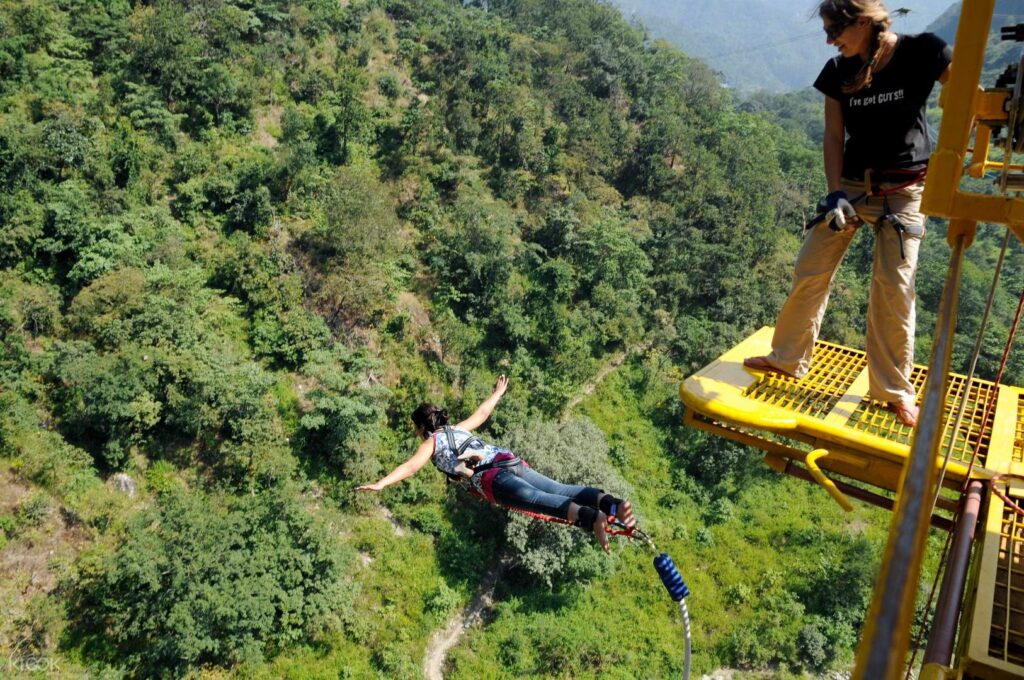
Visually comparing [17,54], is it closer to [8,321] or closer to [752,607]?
[8,321]

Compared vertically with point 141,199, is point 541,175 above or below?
above

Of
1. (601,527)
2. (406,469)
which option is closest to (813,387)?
(601,527)

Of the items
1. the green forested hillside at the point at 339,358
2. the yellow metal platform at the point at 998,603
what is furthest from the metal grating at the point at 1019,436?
the green forested hillside at the point at 339,358

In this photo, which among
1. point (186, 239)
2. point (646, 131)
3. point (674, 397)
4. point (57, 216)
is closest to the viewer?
→ point (57, 216)

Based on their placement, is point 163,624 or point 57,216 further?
point 57,216

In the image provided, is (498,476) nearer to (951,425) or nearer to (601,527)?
(601,527)

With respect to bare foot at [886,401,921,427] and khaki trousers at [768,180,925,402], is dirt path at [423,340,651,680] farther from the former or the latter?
→ bare foot at [886,401,921,427]

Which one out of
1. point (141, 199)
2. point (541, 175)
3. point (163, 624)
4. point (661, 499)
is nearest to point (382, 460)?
point (163, 624)

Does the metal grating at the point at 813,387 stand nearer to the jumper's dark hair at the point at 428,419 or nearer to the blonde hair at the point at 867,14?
the blonde hair at the point at 867,14

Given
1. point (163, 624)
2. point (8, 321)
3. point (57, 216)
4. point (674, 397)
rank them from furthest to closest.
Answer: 1. point (674, 397)
2. point (57, 216)
3. point (8, 321)
4. point (163, 624)
